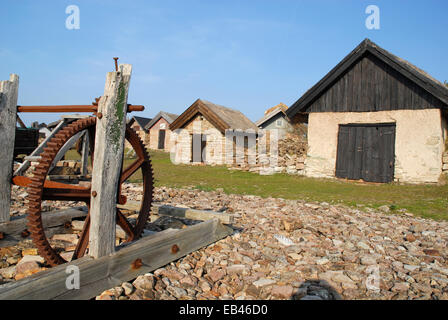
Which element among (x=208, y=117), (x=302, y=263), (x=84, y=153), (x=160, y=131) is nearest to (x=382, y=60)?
(x=208, y=117)

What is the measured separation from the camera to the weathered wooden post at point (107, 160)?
278cm

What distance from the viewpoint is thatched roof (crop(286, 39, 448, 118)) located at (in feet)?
35.1

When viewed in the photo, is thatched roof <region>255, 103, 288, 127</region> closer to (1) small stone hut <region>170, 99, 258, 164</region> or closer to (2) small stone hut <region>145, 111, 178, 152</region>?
(2) small stone hut <region>145, 111, 178, 152</region>

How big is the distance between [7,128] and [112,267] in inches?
84.6

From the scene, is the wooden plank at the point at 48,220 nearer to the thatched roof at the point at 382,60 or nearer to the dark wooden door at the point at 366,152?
the dark wooden door at the point at 366,152

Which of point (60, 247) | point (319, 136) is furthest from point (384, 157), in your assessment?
point (60, 247)

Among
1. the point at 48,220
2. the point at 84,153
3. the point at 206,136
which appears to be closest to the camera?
the point at 48,220

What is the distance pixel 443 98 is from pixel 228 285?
35.4 ft

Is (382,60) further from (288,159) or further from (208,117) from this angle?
(208,117)

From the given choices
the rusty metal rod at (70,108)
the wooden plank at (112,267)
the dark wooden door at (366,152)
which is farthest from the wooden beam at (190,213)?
the dark wooden door at (366,152)

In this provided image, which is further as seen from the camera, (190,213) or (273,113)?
(273,113)

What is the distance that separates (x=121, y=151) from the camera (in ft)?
9.74

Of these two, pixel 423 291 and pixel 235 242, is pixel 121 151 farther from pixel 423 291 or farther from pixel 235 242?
pixel 423 291

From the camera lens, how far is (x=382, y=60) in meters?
11.9
